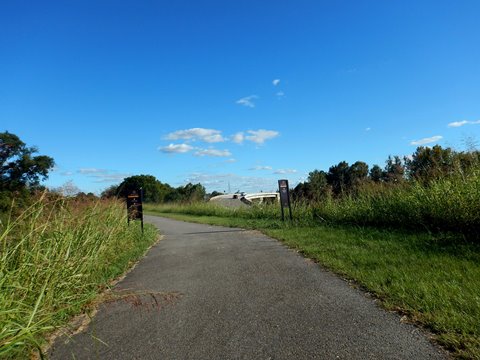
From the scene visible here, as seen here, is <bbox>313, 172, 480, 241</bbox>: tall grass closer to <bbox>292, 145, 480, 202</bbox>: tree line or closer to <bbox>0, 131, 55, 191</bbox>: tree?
<bbox>292, 145, 480, 202</bbox>: tree line

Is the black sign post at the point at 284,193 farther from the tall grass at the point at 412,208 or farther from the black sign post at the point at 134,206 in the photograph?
the black sign post at the point at 134,206

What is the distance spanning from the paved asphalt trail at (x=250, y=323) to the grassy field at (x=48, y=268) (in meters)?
0.47

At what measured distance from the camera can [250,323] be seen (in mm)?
4438

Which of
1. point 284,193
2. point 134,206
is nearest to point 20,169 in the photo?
point 134,206

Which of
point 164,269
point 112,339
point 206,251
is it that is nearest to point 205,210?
point 206,251

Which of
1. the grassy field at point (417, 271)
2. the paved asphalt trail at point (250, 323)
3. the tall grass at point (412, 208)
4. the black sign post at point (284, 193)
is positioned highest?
the black sign post at point (284, 193)

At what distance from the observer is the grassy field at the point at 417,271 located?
3.77 metres

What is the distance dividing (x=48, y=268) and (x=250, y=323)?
274 centimetres

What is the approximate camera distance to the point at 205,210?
30.5 meters

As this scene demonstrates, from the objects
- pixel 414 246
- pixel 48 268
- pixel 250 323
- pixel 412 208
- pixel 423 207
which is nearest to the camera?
pixel 250 323

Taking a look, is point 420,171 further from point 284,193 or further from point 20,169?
point 20,169

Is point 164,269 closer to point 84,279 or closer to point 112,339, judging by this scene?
point 84,279

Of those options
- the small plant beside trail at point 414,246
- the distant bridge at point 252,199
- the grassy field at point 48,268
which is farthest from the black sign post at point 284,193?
the grassy field at point 48,268

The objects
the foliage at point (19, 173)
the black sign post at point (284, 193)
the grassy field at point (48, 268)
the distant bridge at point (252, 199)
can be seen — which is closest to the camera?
the grassy field at point (48, 268)
